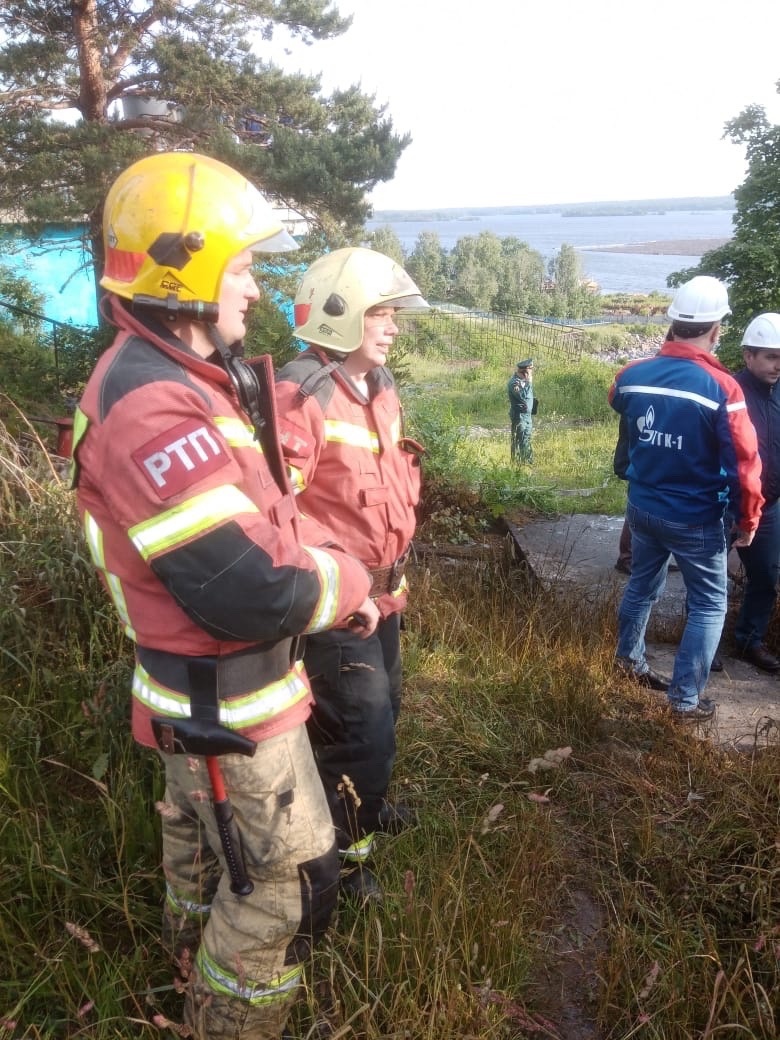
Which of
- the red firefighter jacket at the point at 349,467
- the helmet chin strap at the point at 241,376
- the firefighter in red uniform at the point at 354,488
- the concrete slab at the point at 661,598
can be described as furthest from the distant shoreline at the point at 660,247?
the helmet chin strap at the point at 241,376

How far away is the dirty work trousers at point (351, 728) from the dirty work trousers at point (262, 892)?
Result: 0.51m

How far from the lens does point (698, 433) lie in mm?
3451

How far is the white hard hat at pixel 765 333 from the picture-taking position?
387cm

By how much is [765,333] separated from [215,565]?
3427 millimetres

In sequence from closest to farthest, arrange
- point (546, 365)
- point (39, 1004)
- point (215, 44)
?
point (39, 1004) → point (215, 44) → point (546, 365)

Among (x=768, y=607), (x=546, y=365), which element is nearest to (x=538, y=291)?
(x=546, y=365)

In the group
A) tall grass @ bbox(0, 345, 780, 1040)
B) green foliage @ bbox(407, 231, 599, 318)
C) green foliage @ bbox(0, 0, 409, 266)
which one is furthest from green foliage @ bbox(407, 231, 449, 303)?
tall grass @ bbox(0, 345, 780, 1040)

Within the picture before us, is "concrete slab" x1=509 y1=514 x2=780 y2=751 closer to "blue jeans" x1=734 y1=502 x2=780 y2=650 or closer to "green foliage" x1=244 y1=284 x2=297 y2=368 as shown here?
"blue jeans" x1=734 y1=502 x2=780 y2=650

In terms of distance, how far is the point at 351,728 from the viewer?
236 cm

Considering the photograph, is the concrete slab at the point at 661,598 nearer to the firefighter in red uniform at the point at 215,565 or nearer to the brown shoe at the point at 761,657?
the brown shoe at the point at 761,657

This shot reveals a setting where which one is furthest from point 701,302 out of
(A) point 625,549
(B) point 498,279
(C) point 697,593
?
(B) point 498,279

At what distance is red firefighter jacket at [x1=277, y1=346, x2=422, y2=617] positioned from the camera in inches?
93.6

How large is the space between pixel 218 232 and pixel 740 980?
7.37 feet

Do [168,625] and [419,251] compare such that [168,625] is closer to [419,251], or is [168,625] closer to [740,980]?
[740,980]
